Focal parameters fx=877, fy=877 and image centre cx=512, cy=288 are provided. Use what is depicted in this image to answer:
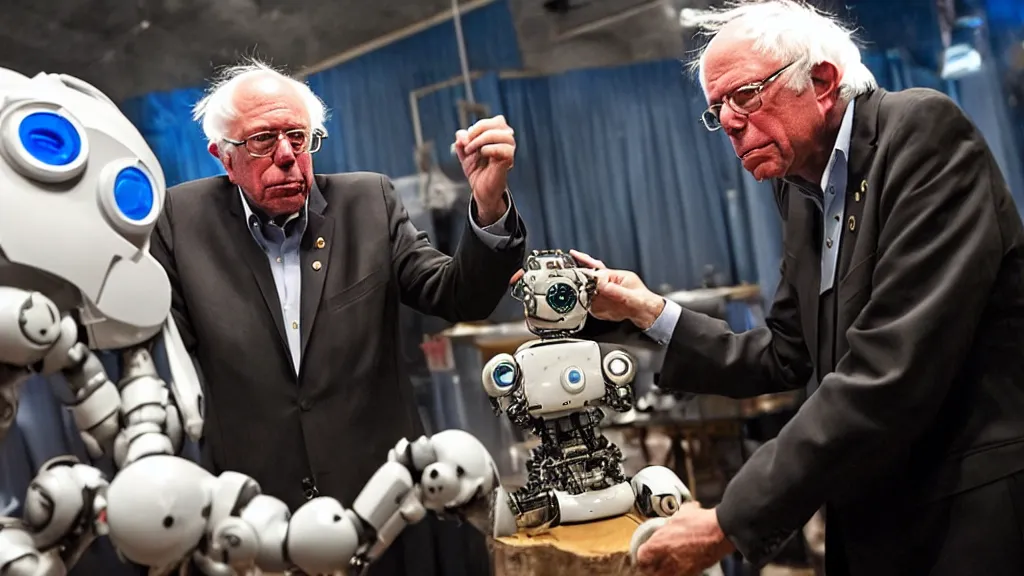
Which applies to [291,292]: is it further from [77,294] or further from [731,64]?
[731,64]

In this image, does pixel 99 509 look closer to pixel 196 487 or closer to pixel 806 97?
pixel 196 487

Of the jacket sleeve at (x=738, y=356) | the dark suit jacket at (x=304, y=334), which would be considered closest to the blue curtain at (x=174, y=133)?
the dark suit jacket at (x=304, y=334)

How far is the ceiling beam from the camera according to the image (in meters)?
3.03

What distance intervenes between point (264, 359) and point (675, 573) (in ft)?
2.94

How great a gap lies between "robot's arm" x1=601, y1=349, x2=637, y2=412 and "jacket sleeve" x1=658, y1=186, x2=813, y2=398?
0.40 feet

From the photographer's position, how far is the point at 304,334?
5.81 feet

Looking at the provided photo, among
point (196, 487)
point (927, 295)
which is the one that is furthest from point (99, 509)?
point (927, 295)

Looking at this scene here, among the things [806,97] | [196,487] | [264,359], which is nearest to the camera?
[196,487]

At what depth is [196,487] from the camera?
130 cm

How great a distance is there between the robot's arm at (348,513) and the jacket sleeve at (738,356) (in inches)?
24.8

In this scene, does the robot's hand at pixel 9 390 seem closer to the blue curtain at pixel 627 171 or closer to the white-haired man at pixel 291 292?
the white-haired man at pixel 291 292

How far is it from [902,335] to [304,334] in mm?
1103

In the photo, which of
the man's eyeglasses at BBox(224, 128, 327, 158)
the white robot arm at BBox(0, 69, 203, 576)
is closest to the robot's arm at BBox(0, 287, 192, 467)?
the white robot arm at BBox(0, 69, 203, 576)

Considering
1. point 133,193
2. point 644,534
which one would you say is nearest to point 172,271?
point 133,193
